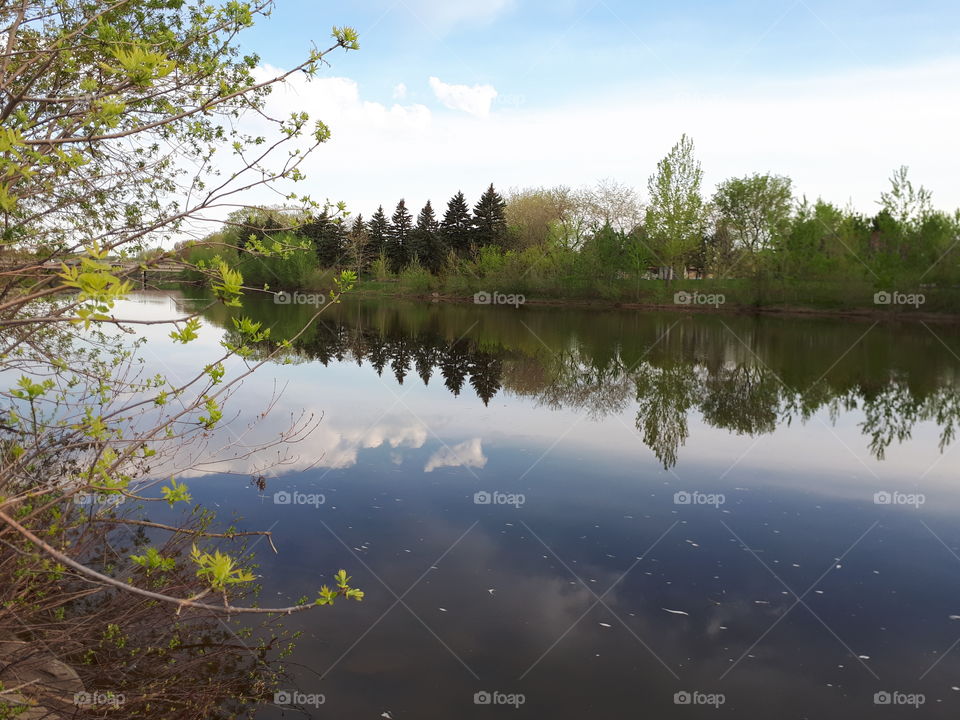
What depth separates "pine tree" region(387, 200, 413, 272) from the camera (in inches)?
3004

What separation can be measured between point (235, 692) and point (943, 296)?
169 ft

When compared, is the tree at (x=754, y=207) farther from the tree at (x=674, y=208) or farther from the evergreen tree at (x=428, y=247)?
the evergreen tree at (x=428, y=247)

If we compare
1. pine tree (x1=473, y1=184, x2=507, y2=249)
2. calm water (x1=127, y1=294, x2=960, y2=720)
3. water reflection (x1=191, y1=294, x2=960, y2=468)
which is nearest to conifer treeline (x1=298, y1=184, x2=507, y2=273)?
pine tree (x1=473, y1=184, x2=507, y2=249)

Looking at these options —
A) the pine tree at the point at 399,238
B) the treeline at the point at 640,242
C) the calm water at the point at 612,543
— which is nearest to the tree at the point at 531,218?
the treeline at the point at 640,242

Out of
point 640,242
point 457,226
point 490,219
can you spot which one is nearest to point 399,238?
point 457,226

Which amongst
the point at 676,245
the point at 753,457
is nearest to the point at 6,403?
the point at 753,457

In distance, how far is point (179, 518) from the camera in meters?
8.24

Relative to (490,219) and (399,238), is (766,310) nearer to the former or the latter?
(490,219)

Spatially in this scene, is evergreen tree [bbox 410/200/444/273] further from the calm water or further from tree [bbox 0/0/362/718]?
tree [bbox 0/0/362/718]

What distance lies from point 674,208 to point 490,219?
20407 mm

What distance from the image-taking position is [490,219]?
6975 centimetres

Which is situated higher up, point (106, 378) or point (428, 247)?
point (428, 247)

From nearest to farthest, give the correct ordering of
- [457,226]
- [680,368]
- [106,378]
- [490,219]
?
[106,378] < [680,368] < [490,219] < [457,226]

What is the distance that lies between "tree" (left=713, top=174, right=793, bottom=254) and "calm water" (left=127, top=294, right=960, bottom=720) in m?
45.5
